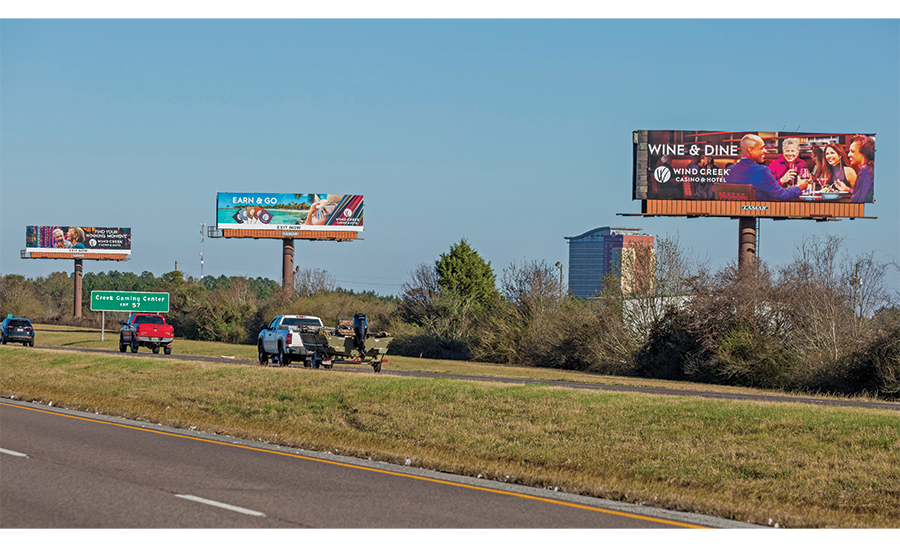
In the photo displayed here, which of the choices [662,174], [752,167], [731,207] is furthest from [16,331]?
[752,167]

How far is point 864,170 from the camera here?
50.4 m

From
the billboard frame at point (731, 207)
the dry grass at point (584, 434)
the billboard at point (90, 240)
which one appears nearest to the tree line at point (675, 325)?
the billboard frame at point (731, 207)

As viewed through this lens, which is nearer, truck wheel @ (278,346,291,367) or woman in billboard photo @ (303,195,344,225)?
truck wheel @ (278,346,291,367)

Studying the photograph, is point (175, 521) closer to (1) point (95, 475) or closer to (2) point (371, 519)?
(2) point (371, 519)

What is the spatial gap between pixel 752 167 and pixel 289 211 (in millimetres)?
47442

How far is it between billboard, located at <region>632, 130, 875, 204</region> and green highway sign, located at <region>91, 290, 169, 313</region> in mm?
38344

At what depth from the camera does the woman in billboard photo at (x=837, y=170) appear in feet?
166

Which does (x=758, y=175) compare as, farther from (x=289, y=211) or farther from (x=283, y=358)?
(x=289, y=211)

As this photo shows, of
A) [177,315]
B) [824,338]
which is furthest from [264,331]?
[177,315]

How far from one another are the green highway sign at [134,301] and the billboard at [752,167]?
3834cm

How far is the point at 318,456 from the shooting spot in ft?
45.1

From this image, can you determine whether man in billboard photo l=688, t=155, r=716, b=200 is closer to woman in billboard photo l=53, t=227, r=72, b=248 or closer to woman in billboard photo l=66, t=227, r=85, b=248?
woman in billboard photo l=66, t=227, r=85, b=248

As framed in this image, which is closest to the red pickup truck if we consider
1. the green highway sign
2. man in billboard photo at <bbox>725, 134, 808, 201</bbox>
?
the green highway sign

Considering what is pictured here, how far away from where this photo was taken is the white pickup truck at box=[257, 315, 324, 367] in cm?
3058
